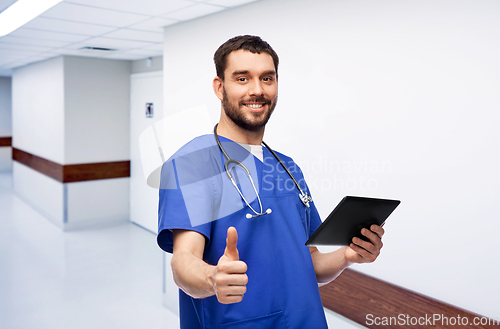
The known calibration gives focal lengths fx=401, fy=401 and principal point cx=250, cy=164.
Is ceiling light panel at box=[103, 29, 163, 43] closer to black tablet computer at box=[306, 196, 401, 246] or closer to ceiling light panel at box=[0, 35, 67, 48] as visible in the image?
ceiling light panel at box=[0, 35, 67, 48]

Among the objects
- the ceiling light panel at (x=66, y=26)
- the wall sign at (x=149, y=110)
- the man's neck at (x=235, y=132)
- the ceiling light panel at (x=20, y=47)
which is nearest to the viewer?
the man's neck at (x=235, y=132)

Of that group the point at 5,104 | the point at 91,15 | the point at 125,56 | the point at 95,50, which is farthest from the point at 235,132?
the point at 5,104

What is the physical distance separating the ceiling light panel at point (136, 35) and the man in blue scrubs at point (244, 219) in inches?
114

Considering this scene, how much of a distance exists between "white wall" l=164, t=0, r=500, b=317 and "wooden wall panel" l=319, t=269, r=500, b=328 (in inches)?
1.8

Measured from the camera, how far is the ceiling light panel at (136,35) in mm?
3795

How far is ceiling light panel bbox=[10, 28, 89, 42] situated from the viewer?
393 cm

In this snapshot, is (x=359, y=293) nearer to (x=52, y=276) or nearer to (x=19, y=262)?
(x=52, y=276)

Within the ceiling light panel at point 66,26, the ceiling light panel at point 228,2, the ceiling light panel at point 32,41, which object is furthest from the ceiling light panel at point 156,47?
the ceiling light panel at point 228,2

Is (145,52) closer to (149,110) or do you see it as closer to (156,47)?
(156,47)

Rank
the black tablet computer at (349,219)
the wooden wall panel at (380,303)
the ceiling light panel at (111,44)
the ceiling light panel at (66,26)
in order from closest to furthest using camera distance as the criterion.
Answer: the black tablet computer at (349,219) < the wooden wall panel at (380,303) < the ceiling light panel at (66,26) < the ceiling light panel at (111,44)

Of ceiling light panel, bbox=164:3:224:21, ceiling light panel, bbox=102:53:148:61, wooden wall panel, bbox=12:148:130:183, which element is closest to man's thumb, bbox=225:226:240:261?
ceiling light panel, bbox=164:3:224:21

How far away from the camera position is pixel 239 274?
81 cm

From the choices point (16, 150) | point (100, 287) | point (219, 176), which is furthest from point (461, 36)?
point (16, 150)

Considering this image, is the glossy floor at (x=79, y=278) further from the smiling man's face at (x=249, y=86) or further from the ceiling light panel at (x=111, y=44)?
the smiling man's face at (x=249, y=86)
